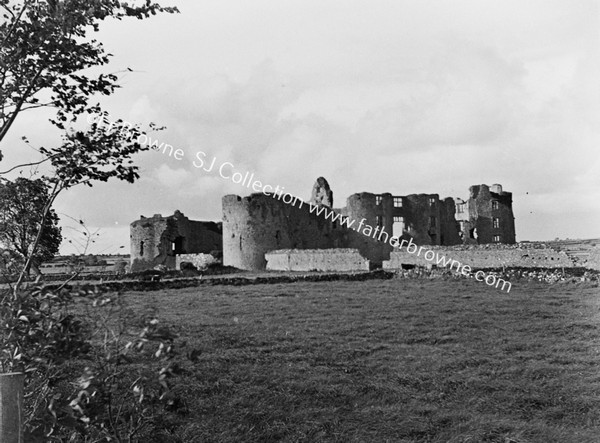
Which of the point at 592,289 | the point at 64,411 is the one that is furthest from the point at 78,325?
the point at 592,289

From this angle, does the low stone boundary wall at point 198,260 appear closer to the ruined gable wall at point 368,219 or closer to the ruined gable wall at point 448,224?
the ruined gable wall at point 368,219

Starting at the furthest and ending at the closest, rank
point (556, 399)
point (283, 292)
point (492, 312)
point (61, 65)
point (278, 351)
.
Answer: point (283, 292) → point (492, 312) → point (278, 351) → point (556, 399) → point (61, 65)

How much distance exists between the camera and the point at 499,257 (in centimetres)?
3123

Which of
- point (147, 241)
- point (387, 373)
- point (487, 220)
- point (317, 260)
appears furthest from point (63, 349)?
point (487, 220)

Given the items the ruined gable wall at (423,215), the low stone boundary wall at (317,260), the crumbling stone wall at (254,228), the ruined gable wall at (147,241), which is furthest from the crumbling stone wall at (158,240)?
the ruined gable wall at (423,215)

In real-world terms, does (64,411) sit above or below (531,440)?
above

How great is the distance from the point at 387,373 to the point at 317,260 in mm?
26298

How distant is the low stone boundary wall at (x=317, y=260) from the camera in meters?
33.4

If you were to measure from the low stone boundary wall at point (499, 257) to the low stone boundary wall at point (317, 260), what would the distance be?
294 cm

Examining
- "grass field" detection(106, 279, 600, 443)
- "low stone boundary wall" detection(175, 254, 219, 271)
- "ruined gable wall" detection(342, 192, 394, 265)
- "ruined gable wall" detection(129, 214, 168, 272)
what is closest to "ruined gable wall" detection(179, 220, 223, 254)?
"ruined gable wall" detection(129, 214, 168, 272)

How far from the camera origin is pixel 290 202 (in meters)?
40.9

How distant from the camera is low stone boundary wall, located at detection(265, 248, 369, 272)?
3341 cm

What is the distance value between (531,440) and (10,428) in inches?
220

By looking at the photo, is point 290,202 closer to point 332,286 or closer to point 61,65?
point 332,286
